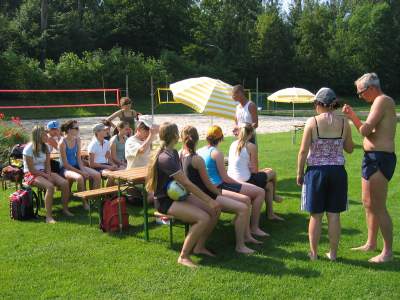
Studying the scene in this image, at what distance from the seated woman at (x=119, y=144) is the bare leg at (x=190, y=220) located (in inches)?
121

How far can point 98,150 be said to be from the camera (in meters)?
7.49

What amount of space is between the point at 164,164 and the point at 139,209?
232cm

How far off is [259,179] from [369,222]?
1424 mm

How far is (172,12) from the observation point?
53188 millimetres

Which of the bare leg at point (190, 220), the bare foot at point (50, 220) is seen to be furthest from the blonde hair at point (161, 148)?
the bare foot at point (50, 220)

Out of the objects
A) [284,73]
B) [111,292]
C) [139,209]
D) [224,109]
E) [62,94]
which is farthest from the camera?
[284,73]

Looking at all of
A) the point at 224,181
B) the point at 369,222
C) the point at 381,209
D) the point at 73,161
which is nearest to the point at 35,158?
the point at 73,161

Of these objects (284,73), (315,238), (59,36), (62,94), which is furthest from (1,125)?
(284,73)

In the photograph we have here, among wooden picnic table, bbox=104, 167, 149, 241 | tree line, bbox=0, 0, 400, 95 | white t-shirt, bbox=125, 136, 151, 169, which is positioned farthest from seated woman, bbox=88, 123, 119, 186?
tree line, bbox=0, 0, 400, 95

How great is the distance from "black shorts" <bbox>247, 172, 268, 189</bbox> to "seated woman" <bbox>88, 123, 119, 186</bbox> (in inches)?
96.7

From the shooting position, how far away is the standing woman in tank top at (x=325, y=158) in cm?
427

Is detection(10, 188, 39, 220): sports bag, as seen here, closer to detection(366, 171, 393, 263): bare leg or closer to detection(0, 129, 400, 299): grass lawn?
detection(0, 129, 400, 299): grass lawn

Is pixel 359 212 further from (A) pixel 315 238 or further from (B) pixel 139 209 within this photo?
(B) pixel 139 209

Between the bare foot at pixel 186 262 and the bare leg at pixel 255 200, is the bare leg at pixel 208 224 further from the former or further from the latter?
the bare leg at pixel 255 200
